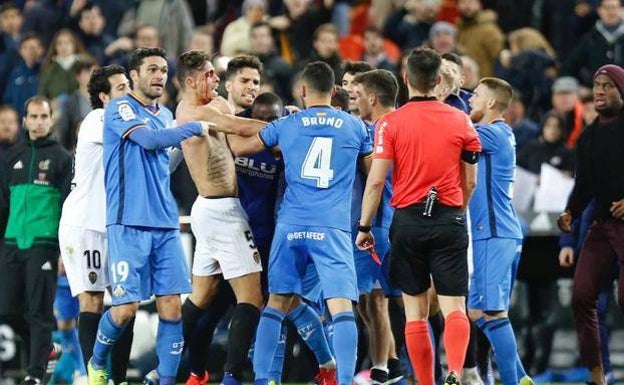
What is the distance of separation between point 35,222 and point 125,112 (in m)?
2.63

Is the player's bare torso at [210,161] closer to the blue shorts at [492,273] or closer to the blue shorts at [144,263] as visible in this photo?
the blue shorts at [144,263]

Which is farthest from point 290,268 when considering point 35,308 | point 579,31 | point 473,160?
point 579,31

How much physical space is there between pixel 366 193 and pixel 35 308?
4274 mm

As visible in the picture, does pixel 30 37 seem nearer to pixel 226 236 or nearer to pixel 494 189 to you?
pixel 226 236

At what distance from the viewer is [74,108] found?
18.8 m

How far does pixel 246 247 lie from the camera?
12.3 m

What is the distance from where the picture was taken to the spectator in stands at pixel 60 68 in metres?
19.7

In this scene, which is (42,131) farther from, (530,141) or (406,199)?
(530,141)

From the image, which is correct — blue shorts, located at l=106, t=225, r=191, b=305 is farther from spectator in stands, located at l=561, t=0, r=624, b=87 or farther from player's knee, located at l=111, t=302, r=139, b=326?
spectator in stands, located at l=561, t=0, r=624, b=87

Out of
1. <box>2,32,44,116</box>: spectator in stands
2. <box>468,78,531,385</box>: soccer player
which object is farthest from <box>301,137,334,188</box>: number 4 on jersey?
<box>2,32,44,116</box>: spectator in stands

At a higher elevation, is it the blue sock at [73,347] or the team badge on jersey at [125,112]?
the team badge on jersey at [125,112]

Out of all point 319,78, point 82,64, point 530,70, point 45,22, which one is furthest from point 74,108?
point 319,78

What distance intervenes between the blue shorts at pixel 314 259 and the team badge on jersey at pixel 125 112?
4.94 feet

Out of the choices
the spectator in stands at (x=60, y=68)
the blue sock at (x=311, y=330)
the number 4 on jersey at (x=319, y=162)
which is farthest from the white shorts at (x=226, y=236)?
Answer: the spectator in stands at (x=60, y=68)
